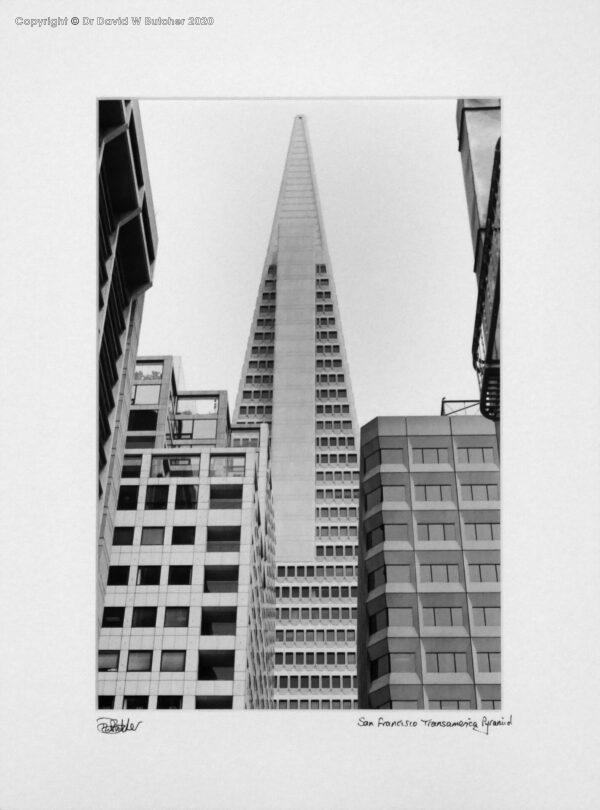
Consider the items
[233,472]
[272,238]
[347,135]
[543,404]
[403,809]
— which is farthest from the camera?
[233,472]

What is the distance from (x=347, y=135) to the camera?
6.75 metres

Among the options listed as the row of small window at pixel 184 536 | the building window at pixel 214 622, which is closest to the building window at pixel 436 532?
the row of small window at pixel 184 536

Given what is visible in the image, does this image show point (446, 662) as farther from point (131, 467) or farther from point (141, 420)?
point (131, 467)

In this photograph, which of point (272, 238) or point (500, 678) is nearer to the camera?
point (500, 678)

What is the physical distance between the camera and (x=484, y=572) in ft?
20.8

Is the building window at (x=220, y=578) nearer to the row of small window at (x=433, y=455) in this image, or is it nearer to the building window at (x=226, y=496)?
the building window at (x=226, y=496)

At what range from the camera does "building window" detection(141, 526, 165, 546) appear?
8641 millimetres

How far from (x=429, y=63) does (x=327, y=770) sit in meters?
4.68

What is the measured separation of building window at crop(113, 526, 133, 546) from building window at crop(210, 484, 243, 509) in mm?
5886

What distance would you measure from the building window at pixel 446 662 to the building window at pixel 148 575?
2.42 meters

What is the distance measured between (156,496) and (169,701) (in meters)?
4.21

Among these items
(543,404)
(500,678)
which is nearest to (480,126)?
(543,404)

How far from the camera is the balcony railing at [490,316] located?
6.36 m
